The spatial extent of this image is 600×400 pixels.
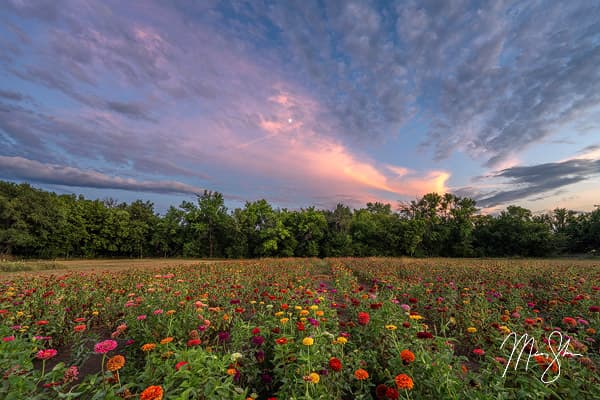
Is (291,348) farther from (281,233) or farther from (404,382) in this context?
(281,233)

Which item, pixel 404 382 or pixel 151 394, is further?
pixel 404 382

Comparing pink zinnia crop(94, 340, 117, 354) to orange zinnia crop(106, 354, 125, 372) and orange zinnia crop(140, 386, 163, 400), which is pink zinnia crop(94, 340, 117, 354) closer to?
orange zinnia crop(106, 354, 125, 372)

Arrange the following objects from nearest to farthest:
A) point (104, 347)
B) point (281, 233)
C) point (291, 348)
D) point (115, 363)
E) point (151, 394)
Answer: point (151, 394) < point (115, 363) < point (104, 347) < point (291, 348) < point (281, 233)

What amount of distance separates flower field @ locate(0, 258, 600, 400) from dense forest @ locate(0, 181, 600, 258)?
3179 centimetres

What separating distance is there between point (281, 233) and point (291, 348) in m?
34.6

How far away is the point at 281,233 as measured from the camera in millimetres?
37062

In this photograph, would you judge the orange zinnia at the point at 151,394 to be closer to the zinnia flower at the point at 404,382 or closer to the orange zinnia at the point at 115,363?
the orange zinnia at the point at 115,363

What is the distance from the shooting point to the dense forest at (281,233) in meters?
36.2

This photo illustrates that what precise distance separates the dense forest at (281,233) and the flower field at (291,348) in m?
31.8

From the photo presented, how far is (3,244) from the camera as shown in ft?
101

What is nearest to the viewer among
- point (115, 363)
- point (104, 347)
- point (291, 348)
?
point (115, 363)

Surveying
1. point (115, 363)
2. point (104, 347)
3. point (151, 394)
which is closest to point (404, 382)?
point (151, 394)

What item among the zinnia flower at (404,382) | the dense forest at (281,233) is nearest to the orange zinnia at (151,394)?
the zinnia flower at (404,382)

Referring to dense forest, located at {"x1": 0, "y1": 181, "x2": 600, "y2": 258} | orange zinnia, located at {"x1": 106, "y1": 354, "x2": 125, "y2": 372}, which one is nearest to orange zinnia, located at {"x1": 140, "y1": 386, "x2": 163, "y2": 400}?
orange zinnia, located at {"x1": 106, "y1": 354, "x2": 125, "y2": 372}
